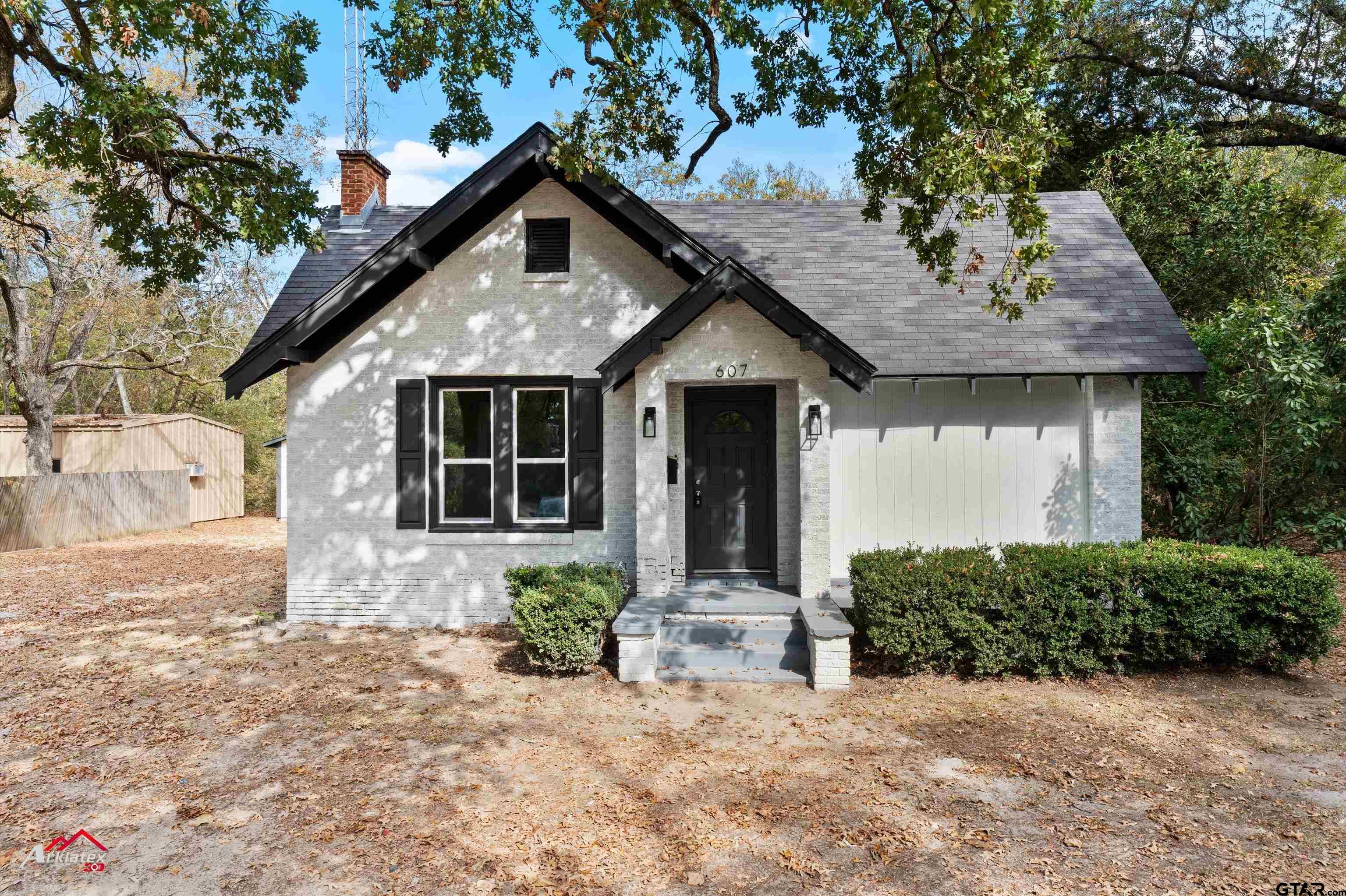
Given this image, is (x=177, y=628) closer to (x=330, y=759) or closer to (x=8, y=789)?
(x=8, y=789)

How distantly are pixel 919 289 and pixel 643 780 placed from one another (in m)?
8.16

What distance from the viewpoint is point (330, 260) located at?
440 inches

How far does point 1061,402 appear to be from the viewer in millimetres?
9812

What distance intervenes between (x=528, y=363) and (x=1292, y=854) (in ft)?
27.1

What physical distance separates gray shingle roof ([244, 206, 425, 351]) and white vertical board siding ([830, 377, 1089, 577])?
22.7ft

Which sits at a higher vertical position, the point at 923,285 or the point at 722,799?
the point at 923,285

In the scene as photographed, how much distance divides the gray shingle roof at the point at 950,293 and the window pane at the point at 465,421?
4384mm

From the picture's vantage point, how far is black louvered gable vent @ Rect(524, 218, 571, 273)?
31.4 feet

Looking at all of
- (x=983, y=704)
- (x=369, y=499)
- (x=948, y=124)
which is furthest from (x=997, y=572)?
(x=369, y=499)

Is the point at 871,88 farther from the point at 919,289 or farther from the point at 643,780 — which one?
→ the point at 643,780

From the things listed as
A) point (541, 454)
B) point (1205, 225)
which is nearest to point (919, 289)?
point (541, 454)

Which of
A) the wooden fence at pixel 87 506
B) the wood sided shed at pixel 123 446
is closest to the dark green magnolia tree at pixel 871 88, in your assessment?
the wooden fence at pixel 87 506

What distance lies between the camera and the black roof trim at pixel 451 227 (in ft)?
28.7

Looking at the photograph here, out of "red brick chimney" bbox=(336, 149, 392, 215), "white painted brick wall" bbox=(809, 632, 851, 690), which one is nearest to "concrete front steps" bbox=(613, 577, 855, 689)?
"white painted brick wall" bbox=(809, 632, 851, 690)
